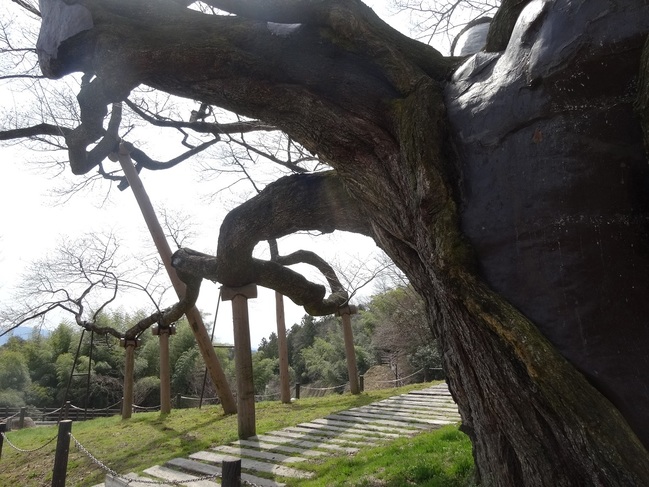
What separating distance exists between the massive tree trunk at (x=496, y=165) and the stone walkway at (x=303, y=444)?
3.33 metres

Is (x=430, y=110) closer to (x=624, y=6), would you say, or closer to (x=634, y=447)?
(x=624, y=6)

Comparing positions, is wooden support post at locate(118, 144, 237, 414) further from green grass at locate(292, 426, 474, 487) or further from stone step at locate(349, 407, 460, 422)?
green grass at locate(292, 426, 474, 487)

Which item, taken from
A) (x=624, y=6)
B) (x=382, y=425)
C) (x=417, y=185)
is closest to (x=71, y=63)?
(x=417, y=185)

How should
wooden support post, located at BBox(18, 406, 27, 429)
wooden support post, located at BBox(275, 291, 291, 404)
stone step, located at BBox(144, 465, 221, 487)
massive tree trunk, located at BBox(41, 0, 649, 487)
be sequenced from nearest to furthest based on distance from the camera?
massive tree trunk, located at BBox(41, 0, 649, 487) < stone step, located at BBox(144, 465, 221, 487) < wooden support post, located at BBox(275, 291, 291, 404) < wooden support post, located at BBox(18, 406, 27, 429)

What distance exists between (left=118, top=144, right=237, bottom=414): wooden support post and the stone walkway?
2.57 m

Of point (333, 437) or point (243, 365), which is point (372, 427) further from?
point (243, 365)

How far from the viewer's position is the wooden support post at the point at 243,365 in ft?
23.9

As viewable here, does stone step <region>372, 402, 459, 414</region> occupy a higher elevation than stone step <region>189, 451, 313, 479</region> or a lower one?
higher

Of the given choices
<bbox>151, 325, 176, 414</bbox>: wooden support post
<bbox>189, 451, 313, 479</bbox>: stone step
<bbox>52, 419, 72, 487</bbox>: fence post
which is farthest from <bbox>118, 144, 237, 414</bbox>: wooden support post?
<bbox>52, 419, 72, 487</bbox>: fence post

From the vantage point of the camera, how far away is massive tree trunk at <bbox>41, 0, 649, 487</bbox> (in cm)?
177

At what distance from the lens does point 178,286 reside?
10.1m

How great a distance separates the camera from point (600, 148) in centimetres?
185

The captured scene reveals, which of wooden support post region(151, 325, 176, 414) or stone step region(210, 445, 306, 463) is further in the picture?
wooden support post region(151, 325, 176, 414)

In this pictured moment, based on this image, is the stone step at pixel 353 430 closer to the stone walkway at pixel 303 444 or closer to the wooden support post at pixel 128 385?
the stone walkway at pixel 303 444
